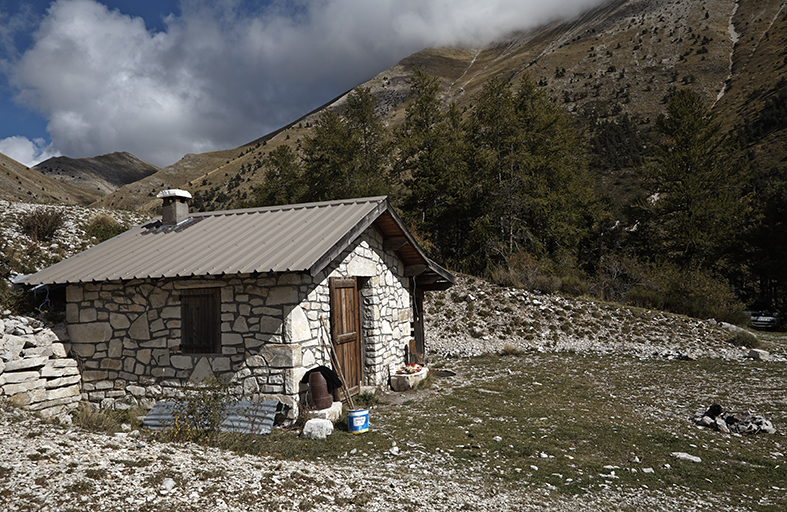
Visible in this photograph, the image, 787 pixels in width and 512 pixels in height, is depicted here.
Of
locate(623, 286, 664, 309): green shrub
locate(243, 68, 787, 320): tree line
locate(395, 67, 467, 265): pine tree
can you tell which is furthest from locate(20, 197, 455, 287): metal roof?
locate(395, 67, 467, 265): pine tree

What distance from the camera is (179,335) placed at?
778 cm

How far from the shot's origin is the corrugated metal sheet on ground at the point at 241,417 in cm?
666

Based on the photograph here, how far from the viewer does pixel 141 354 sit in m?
7.99

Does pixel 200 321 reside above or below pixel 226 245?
below

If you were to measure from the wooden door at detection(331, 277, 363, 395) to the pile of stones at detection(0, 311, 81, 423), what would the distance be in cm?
452

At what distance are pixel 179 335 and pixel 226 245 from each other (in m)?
1.81

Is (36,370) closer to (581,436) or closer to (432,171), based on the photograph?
(581,436)

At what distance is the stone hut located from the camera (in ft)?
24.0

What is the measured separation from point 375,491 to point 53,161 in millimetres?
140478

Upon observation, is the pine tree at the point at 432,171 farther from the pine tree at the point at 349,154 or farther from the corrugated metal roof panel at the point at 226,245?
the corrugated metal roof panel at the point at 226,245

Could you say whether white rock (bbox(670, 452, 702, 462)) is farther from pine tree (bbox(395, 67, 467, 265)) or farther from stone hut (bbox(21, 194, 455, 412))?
pine tree (bbox(395, 67, 467, 265))

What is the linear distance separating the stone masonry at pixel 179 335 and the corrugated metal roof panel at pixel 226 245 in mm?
319

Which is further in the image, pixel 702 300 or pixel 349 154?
pixel 349 154

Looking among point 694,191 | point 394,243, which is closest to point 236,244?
point 394,243
